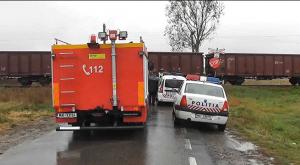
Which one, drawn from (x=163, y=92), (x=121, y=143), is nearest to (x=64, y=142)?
(x=121, y=143)

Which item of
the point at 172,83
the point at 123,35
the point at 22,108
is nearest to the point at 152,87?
the point at 172,83

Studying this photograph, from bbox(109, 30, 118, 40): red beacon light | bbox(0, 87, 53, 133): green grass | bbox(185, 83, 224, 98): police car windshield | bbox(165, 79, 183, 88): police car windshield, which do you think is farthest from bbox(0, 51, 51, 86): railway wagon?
bbox(109, 30, 118, 40): red beacon light

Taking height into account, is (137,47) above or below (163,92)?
above

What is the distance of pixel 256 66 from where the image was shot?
152 feet

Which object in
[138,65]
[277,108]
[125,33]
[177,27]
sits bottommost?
[277,108]

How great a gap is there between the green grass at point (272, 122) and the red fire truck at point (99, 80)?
368 cm

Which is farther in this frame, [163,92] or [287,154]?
[163,92]

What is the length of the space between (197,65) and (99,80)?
32.3 m

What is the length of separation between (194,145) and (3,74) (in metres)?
33.5

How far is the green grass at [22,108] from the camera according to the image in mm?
17766

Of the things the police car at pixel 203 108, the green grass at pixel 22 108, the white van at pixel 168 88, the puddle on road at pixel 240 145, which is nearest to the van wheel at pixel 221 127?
the police car at pixel 203 108

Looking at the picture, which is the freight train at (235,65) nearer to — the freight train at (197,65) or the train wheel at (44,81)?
the freight train at (197,65)

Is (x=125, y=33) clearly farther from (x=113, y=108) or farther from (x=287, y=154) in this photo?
(x=287, y=154)

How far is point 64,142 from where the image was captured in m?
12.5
